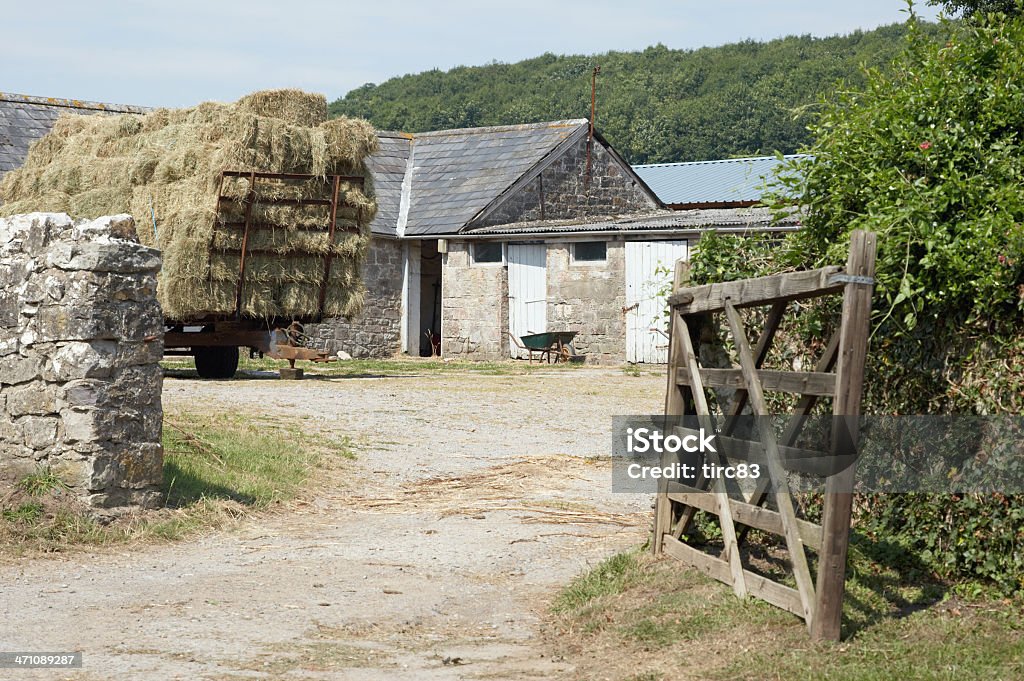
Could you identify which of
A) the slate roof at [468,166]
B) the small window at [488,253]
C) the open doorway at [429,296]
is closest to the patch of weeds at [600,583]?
the small window at [488,253]

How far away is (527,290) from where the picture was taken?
23.8m

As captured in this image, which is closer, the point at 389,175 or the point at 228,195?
the point at 228,195

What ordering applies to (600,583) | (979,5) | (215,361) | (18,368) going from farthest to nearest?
1. (215,361)
2. (979,5)
3. (18,368)
4. (600,583)

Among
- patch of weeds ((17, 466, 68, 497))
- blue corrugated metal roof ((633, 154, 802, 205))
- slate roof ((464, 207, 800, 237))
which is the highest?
blue corrugated metal roof ((633, 154, 802, 205))

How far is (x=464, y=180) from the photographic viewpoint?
1037 inches

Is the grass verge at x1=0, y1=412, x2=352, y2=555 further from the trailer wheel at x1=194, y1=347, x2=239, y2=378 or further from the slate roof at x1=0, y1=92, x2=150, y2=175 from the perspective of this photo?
the slate roof at x1=0, y1=92, x2=150, y2=175

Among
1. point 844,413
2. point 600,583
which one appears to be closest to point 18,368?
point 600,583

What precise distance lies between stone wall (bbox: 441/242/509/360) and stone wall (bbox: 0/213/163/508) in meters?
16.2

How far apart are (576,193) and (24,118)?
1213 centimetres

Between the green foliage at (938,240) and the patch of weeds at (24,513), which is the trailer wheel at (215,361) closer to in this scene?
the patch of weeds at (24,513)

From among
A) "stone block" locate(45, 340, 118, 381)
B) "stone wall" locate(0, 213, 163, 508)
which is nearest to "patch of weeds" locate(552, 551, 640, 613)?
"stone wall" locate(0, 213, 163, 508)

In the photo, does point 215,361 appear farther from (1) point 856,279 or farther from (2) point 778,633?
(1) point 856,279

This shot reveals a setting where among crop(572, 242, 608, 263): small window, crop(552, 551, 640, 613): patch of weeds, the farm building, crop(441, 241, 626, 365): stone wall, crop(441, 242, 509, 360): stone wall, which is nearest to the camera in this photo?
crop(552, 551, 640, 613): patch of weeds

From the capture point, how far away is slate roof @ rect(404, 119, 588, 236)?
25.1 meters
